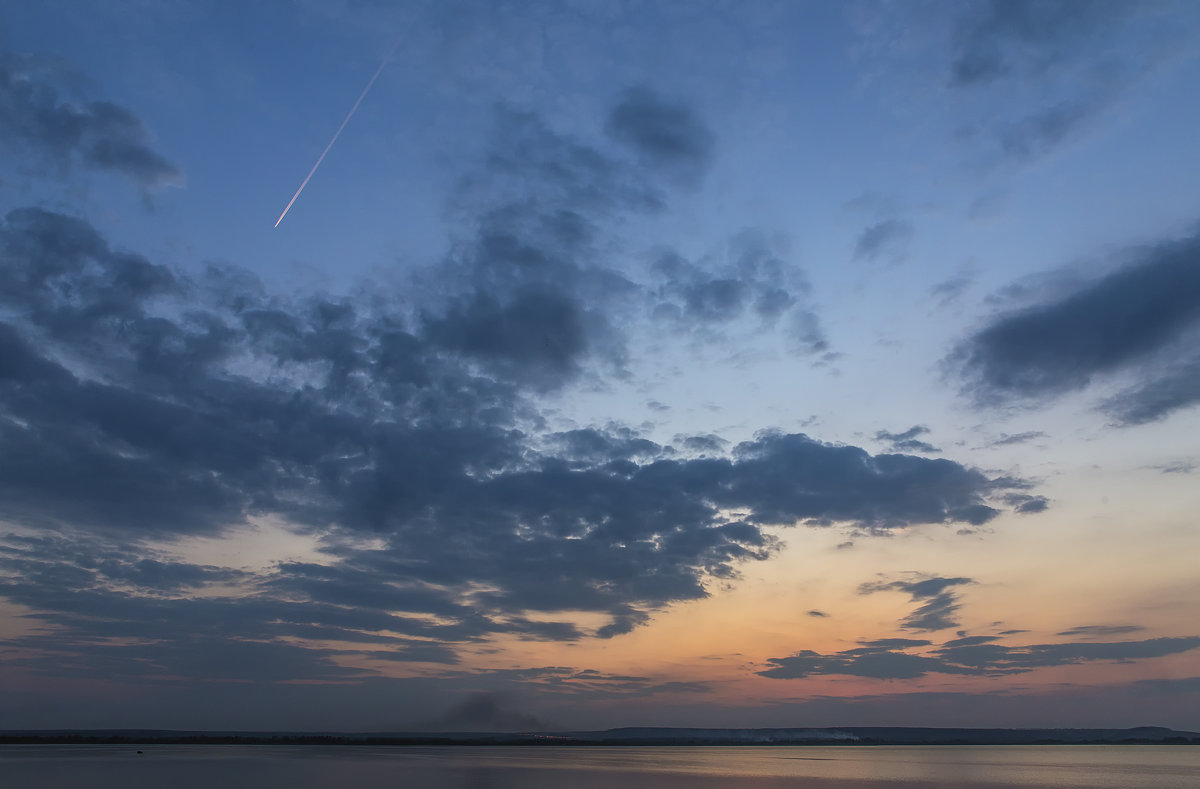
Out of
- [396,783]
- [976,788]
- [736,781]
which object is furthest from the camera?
[736,781]

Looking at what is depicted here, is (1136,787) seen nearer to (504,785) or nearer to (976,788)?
(976,788)

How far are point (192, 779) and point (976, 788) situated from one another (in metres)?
84.0

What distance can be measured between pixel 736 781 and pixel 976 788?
26.3 metres

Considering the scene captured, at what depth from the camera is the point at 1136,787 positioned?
296ft

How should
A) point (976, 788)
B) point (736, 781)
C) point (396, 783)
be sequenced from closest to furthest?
point (396, 783)
point (976, 788)
point (736, 781)

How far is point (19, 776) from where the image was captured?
81.8 meters

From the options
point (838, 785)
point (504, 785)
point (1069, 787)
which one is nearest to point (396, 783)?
point (504, 785)

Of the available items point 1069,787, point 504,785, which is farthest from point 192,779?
point 1069,787

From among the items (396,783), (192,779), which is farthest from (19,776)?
(396,783)

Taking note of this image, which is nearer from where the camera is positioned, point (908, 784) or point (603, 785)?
point (603, 785)

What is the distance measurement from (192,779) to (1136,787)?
344ft

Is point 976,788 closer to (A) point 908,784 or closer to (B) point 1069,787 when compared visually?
(A) point 908,784

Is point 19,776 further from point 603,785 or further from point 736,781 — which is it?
point 736,781

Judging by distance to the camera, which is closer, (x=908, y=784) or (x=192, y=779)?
(x=192, y=779)
